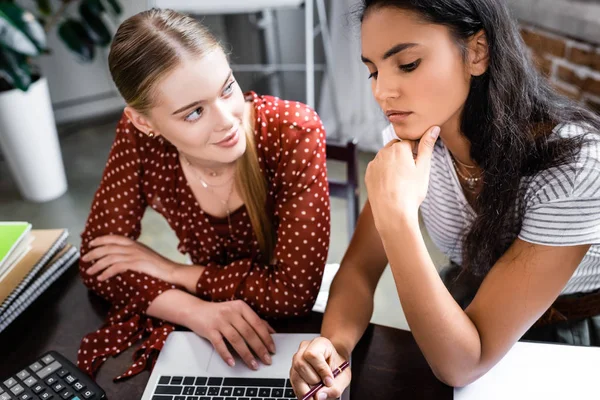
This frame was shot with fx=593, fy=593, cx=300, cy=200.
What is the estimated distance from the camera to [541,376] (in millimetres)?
782

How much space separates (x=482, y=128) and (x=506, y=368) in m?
0.35

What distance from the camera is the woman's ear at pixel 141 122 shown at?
104 centimetres

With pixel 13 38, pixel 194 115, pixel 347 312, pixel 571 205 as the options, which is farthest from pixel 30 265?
pixel 13 38

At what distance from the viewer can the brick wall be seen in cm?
202

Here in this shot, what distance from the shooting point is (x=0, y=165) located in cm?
303

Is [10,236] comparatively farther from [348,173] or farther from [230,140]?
[348,173]

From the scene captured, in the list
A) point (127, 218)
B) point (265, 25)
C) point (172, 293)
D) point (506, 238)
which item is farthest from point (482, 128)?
point (265, 25)

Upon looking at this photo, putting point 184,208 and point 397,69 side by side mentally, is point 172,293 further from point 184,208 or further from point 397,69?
point 397,69

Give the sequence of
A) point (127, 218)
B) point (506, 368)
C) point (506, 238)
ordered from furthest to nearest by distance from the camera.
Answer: point (127, 218) < point (506, 238) < point (506, 368)

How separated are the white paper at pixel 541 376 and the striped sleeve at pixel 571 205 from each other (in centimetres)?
15

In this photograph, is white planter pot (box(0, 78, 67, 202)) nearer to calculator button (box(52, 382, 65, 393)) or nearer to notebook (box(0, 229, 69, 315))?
notebook (box(0, 229, 69, 315))

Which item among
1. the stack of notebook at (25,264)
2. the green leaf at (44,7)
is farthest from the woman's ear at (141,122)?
the green leaf at (44,7)

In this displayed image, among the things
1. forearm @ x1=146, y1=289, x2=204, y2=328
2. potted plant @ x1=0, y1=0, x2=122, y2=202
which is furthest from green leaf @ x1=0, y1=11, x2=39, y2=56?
forearm @ x1=146, y1=289, x2=204, y2=328

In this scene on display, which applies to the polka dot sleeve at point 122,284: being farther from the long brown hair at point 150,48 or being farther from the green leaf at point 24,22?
the green leaf at point 24,22
